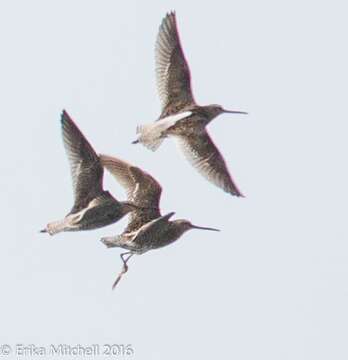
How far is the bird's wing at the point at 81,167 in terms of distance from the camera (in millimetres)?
21047

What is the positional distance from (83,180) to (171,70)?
13.1 ft

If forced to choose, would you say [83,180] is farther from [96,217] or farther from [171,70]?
[171,70]

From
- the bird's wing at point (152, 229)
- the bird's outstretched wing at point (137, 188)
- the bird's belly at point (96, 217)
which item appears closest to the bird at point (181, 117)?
the bird's outstretched wing at point (137, 188)

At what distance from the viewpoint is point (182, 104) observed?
79.4ft

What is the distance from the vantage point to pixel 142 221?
871 inches

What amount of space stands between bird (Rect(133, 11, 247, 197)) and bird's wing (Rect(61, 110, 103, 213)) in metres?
2.64

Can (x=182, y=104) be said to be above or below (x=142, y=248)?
above

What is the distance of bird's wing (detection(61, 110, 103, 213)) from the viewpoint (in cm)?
2105

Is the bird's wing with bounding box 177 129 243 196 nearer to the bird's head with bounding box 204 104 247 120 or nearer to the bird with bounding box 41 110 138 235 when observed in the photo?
the bird's head with bounding box 204 104 247 120

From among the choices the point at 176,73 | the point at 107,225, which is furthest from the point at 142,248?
the point at 176,73

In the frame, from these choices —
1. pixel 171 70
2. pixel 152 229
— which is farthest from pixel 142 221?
pixel 171 70

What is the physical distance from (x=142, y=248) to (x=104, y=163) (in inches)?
91.3

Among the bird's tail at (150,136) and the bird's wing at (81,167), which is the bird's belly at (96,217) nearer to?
the bird's wing at (81,167)

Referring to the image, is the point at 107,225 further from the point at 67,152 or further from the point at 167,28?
the point at 167,28
